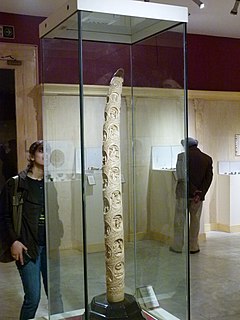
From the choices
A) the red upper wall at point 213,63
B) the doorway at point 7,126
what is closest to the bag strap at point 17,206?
the doorway at point 7,126

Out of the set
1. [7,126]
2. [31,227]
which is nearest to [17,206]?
[31,227]

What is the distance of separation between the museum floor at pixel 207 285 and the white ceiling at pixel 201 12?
111 inches

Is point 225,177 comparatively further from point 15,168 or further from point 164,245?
point 164,245

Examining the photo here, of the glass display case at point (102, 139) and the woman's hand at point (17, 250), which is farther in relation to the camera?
the woman's hand at point (17, 250)

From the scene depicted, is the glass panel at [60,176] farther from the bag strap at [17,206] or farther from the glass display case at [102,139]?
the bag strap at [17,206]

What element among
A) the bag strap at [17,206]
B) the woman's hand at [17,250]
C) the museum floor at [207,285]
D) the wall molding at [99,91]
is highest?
the wall molding at [99,91]

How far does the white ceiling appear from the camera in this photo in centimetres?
505

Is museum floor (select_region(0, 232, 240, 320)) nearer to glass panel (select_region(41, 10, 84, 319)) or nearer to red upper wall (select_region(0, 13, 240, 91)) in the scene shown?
glass panel (select_region(41, 10, 84, 319))

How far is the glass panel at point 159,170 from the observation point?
1.91 m

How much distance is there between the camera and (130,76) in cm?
224

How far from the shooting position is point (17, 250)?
2.55 metres

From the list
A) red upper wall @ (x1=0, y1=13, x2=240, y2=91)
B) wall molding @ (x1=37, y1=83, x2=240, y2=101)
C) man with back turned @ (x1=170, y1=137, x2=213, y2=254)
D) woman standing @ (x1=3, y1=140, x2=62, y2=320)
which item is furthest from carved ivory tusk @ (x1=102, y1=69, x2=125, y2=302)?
red upper wall @ (x1=0, y1=13, x2=240, y2=91)

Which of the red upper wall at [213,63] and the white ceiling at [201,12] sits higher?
the white ceiling at [201,12]

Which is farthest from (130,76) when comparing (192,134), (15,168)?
(192,134)
